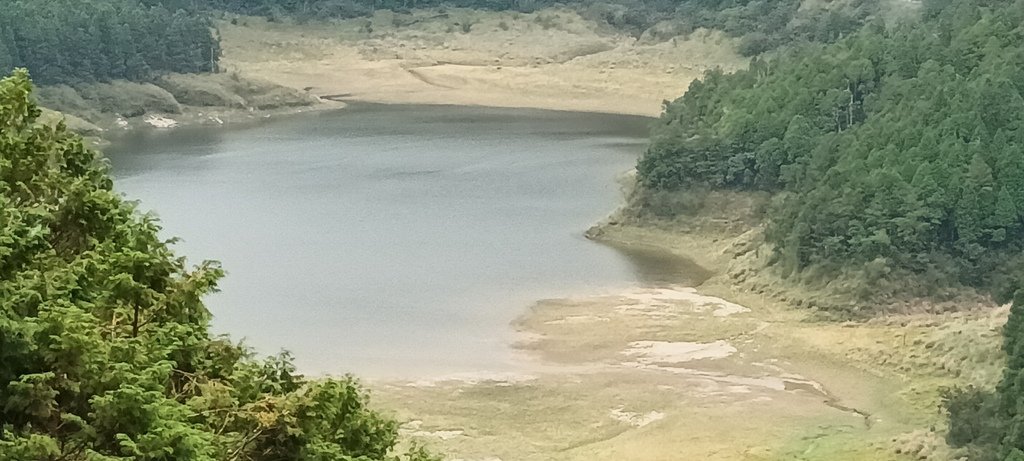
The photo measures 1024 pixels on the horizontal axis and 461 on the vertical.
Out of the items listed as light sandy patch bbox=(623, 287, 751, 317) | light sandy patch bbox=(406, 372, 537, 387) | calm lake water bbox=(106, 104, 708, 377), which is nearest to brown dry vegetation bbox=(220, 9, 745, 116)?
calm lake water bbox=(106, 104, 708, 377)

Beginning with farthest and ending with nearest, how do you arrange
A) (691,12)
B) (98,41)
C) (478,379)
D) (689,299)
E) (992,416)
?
(691,12), (98,41), (689,299), (478,379), (992,416)

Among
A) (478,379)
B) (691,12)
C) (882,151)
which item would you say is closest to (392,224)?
(882,151)

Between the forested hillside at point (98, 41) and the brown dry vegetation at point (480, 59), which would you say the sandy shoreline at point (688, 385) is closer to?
the brown dry vegetation at point (480, 59)

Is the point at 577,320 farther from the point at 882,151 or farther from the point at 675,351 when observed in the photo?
the point at 882,151

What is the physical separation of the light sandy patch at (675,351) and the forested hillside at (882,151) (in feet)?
18.6

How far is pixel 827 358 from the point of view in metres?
35.1

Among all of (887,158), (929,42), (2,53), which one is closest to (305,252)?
(887,158)

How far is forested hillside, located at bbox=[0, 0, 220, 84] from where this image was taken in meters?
78.7

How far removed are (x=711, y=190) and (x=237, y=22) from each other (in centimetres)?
6299

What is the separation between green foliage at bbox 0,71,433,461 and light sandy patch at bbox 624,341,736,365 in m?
23.6

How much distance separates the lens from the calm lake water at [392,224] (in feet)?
125

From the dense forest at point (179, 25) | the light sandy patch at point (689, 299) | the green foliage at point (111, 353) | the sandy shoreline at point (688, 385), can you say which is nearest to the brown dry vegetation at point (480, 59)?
the dense forest at point (179, 25)

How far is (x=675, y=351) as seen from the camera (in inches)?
1405

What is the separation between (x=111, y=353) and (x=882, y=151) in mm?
36749
